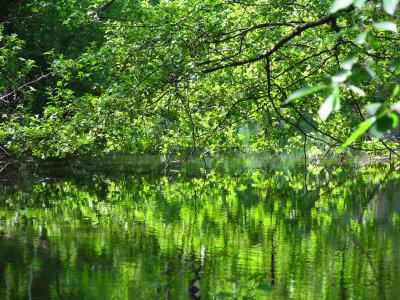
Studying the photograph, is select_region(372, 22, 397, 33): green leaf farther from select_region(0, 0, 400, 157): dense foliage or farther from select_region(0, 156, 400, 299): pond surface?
select_region(0, 0, 400, 157): dense foliage

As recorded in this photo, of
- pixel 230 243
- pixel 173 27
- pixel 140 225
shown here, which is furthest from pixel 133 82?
pixel 230 243

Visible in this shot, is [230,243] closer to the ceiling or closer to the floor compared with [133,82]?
closer to the floor

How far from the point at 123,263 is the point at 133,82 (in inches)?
192

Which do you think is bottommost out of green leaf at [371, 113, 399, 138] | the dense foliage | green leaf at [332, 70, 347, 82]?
green leaf at [371, 113, 399, 138]

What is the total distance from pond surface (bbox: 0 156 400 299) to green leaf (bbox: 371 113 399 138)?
2.14 metres

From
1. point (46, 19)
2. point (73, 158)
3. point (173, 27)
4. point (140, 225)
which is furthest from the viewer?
point (73, 158)

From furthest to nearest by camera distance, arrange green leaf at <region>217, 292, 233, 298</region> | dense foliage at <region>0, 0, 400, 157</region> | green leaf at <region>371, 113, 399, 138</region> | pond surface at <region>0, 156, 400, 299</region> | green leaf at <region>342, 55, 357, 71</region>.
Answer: dense foliage at <region>0, 0, 400, 157</region> < pond surface at <region>0, 156, 400, 299</region> < green leaf at <region>217, 292, 233, 298</region> < green leaf at <region>342, 55, 357, 71</region> < green leaf at <region>371, 113, 399, 138</region>

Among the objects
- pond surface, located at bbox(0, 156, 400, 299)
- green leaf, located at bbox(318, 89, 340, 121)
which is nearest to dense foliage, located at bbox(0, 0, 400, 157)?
pond surface, located at bbox(0, 156, 400, 299)

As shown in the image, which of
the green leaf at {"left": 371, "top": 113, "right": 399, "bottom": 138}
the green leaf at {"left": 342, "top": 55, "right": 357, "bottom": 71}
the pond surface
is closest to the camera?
the green leaf at {"left": 371, "top": 113, "right": 399, "bottom": 138}

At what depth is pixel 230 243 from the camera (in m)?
6.89

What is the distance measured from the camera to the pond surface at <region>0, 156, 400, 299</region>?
16.3 ft

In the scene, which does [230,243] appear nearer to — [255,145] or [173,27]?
[173,27]

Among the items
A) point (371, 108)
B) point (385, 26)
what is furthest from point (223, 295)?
point (385, 26)

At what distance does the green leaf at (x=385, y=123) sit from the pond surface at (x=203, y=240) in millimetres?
2143
